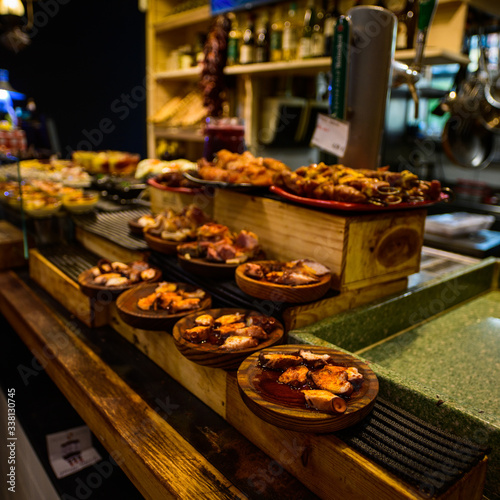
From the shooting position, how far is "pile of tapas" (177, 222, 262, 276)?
1.43 m

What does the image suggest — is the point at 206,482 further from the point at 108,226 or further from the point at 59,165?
the point at 59,165

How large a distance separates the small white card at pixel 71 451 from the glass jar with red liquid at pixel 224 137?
52.0 inches

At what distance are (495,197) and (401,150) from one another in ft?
3.62

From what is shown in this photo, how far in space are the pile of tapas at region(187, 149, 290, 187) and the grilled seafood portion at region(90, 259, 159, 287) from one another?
0.38 m

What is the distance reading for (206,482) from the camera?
37.6 inches

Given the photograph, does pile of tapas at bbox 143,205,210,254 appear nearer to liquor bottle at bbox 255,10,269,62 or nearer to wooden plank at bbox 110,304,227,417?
wooden plank at bbox 110,304,227,417

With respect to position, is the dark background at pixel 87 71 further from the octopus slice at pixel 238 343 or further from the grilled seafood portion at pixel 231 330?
the octopus slice at pixel 238 343

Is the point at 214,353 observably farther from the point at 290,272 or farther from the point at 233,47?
the point at 233,47

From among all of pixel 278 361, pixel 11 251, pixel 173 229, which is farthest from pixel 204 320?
pixel 11 251

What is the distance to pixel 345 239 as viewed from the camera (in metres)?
1.27

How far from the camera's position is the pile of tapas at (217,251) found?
1.43m

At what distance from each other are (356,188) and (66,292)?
1288mm

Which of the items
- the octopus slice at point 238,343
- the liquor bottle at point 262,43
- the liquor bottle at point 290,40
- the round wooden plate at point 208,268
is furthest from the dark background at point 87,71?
the octopus slice at point 238,343

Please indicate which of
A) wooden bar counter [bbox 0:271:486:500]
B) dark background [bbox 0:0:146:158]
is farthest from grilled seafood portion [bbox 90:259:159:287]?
dark background [bbox 0:0:146:158]
